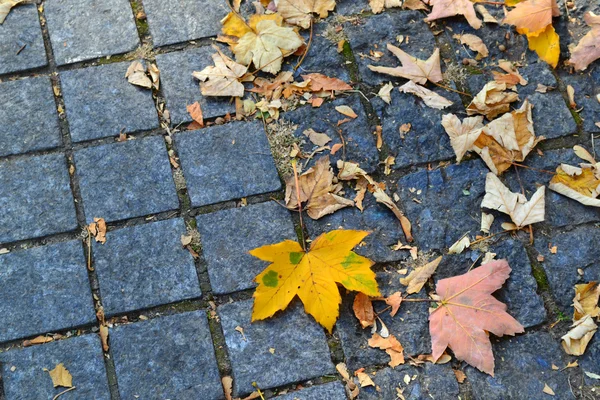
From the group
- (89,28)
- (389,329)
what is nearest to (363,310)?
(389,329)

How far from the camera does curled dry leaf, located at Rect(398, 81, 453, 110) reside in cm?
268

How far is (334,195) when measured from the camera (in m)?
2.49

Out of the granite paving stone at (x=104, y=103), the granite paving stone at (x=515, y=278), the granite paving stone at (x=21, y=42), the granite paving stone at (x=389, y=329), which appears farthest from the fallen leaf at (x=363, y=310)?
the granite paving stone at (x=21, y=42)

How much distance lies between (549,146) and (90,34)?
1.99 meters

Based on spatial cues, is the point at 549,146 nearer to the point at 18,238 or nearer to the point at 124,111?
the point at 124,111

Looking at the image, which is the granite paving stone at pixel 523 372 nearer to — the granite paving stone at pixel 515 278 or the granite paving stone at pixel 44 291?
the granite paving stone at pixel 515 278

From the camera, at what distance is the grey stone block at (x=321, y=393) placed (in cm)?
221

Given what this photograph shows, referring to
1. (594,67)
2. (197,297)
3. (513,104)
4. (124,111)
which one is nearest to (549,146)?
(513,104)

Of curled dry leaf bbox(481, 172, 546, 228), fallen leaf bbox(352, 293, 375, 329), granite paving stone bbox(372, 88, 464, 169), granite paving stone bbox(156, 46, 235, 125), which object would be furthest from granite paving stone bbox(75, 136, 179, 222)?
curled dry leaf bbox(481, 172, 546, 228)

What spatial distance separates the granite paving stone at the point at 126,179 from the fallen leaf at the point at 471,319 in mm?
1062

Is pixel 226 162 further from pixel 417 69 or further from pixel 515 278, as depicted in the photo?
pixel 515 278

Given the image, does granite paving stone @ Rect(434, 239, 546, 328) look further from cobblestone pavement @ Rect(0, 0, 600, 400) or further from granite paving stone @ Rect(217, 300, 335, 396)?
granite paving stone @ Rect(217, 300, 335, 396)

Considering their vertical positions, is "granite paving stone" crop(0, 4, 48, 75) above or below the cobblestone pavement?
above

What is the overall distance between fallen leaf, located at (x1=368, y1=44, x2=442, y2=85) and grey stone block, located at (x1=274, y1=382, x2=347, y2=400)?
130cm
